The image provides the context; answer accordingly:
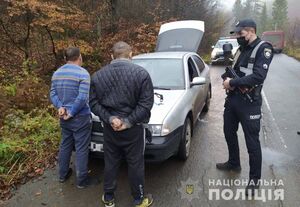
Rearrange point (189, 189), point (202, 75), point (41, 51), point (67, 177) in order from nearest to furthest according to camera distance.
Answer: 1. point (189, 189)
2. point (67, 177)
3. point (202, 75)
4. point (41, 51)

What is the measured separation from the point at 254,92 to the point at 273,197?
1344 millimetres

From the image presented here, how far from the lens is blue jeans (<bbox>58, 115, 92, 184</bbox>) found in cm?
418

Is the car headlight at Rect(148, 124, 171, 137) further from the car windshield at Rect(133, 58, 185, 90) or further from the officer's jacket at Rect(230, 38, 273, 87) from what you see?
the car windshield at Rect(133, 58, 185, 90)

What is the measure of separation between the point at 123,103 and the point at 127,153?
598mm

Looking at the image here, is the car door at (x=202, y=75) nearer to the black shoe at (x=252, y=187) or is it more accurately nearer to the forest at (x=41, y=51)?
the black shoe at (x=252, y=187)

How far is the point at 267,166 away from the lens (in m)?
4.71

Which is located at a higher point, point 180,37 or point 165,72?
point 180,37

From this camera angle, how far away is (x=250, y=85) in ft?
12.2

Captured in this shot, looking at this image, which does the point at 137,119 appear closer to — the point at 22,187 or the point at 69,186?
the point at 69,186

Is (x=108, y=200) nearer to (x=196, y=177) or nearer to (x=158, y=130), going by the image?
(x=158, y=130)

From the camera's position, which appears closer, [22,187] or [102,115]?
[102,115]

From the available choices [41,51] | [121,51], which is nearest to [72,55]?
[121,51]

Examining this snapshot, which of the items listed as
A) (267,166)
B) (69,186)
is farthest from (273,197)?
(69,186)

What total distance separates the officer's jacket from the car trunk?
15.7ft
